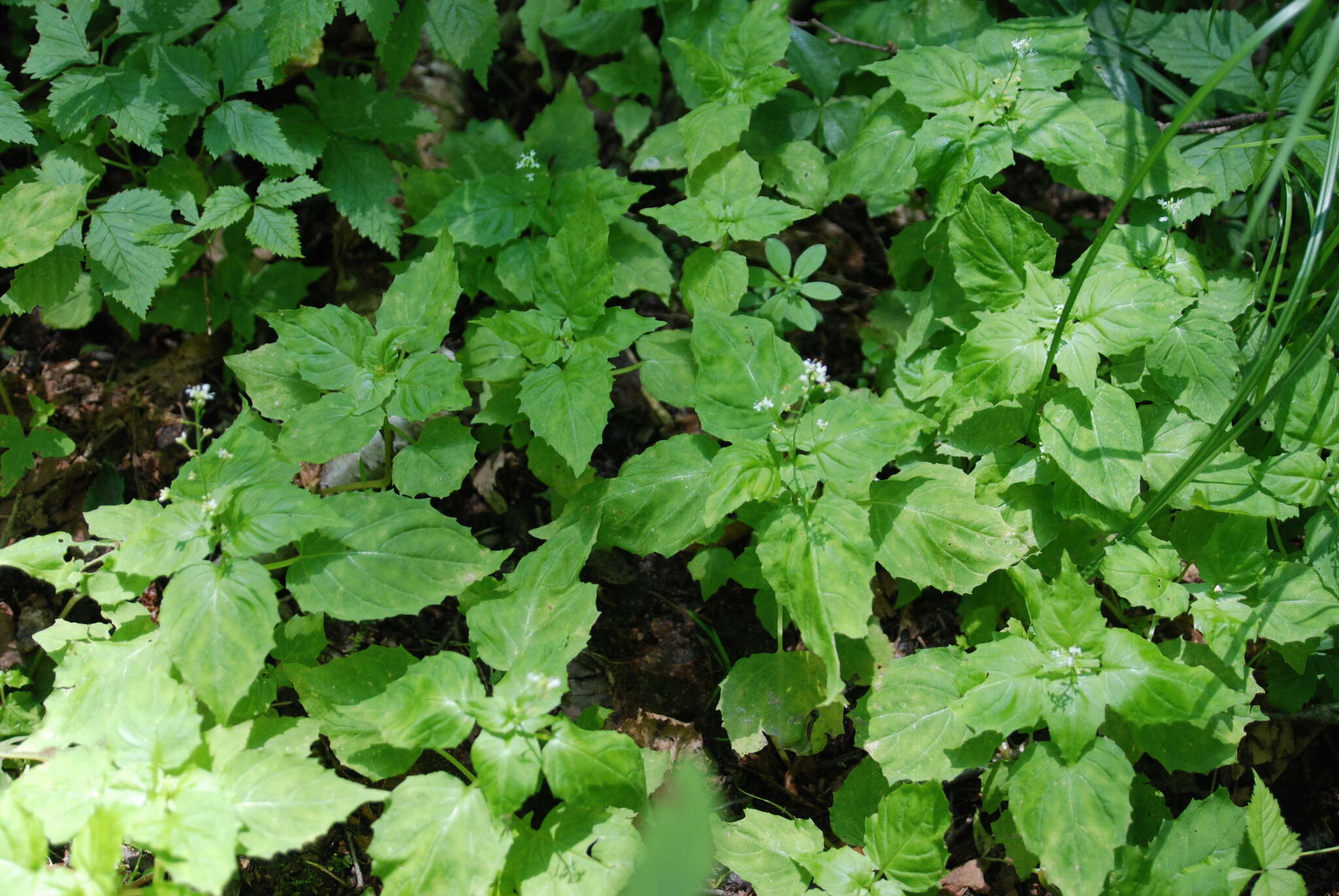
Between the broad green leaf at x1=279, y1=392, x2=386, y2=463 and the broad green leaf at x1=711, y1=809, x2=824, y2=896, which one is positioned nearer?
the broad green leaf at x1=711, y1=809, x2=824, y2=896

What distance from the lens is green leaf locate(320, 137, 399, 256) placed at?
143 inches

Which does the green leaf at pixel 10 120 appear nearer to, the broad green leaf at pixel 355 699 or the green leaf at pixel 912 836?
the broad green leaf at pixel 355 699

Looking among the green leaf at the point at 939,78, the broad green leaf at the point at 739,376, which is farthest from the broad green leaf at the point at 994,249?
the broad green leaf at the point at 739,376

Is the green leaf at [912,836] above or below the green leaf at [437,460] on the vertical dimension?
below

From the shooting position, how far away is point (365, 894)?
2.57 meters

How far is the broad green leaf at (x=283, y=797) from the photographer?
2250mm

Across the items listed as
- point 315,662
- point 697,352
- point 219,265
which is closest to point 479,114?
point 219,265

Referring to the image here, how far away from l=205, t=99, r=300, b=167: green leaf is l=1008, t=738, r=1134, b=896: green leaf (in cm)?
340

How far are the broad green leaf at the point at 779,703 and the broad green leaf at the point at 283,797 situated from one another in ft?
4.18

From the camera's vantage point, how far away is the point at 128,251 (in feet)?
10.8

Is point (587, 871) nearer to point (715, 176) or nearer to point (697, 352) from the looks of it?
point (697, 352)

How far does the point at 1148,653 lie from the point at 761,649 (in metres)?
1.37

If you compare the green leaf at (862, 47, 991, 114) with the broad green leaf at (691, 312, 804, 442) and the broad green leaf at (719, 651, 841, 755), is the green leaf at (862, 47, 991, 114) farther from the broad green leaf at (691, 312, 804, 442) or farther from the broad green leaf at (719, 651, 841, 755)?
the broad green leaf at (719, 651, 841, 755)

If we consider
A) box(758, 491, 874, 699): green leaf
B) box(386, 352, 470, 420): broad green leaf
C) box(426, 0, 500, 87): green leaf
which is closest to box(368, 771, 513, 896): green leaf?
box(758, 491, 874, 699): green leaf
